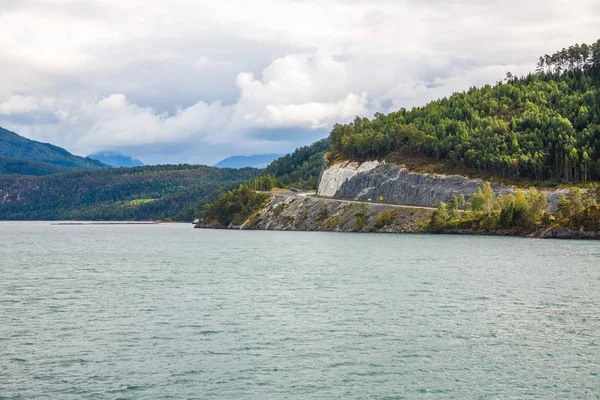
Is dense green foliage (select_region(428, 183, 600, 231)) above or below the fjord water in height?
above

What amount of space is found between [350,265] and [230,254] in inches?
1289

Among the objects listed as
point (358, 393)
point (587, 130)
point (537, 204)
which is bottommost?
point (358, 393)

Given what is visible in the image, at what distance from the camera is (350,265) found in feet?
311

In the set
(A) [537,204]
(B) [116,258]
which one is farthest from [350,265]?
(A) [537,204]

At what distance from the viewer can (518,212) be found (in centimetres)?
15712

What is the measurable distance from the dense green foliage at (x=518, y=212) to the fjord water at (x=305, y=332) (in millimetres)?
60567

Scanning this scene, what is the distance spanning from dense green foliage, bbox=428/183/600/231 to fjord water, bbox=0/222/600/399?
6057cm

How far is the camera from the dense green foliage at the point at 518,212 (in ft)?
478

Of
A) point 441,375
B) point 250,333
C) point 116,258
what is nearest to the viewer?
point 441,375

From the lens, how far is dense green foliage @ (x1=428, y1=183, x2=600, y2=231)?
146 meters

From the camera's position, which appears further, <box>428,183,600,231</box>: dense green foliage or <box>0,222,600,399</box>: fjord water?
<box>428,183,600,231</box>: dense green foliage

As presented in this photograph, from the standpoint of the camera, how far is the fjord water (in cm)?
3394

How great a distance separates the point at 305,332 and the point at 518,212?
123041 millimetres

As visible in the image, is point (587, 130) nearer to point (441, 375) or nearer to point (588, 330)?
point (588, 330)
